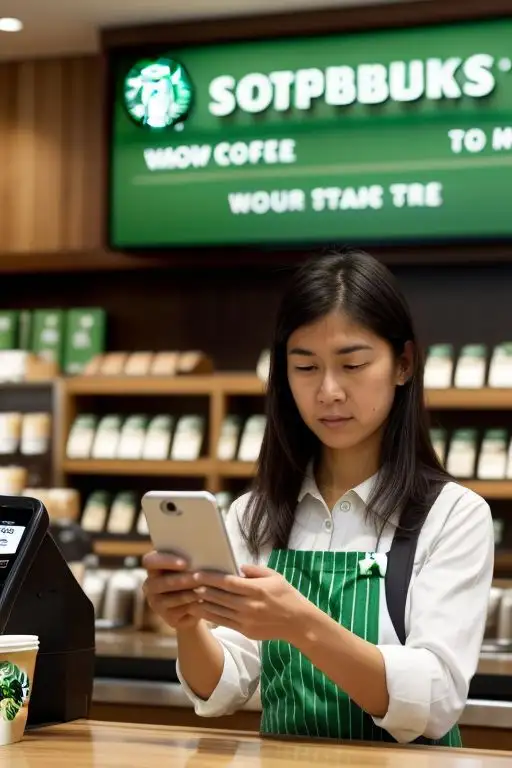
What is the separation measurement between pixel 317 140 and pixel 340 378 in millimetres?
2927

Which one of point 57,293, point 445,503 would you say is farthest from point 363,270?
point 57,293

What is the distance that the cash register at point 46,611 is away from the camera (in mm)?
2012

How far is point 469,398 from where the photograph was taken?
466cm

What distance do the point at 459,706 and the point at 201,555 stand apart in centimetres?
51

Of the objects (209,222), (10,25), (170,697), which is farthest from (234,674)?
(10,25)

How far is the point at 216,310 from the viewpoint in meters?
5.50

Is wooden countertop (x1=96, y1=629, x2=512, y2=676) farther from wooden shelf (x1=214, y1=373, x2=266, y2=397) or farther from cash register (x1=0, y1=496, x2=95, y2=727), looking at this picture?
Result: cash register (x1=0, y1=496, x2=95, y2=727)

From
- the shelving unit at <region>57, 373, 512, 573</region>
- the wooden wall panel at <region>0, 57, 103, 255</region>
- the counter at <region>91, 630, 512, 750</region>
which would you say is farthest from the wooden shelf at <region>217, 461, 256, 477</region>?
the wooden wall panel at <region>0, 57, 103, 255</region>

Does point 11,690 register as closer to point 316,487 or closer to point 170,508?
point 170,508

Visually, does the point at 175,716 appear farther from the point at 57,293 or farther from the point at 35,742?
the point at 57,293

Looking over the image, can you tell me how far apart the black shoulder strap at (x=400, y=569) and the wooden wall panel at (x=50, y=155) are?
371cm

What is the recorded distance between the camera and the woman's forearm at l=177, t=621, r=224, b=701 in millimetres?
2021

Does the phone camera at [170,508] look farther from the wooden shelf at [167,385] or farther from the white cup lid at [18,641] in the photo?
the wooden shelf at [167,385]

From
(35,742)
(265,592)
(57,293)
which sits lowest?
(35,742)
